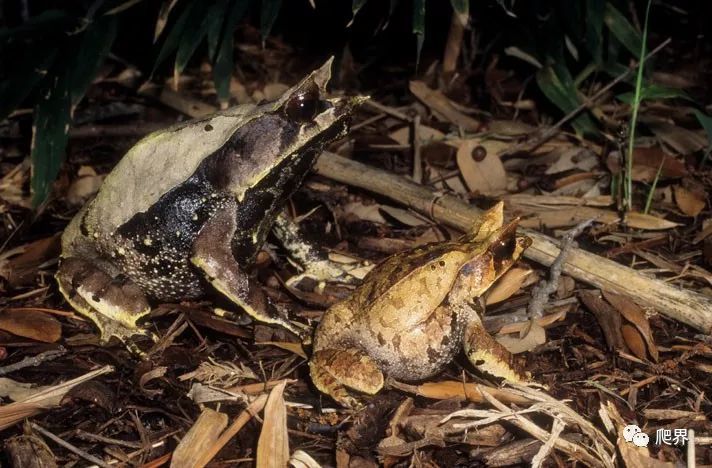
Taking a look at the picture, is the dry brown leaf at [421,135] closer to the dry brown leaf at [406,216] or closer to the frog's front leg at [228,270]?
the dry brown leaf at [406,216]

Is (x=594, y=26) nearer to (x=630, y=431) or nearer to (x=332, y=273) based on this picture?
(x=332, y=273)

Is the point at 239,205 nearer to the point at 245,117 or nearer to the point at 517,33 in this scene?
the point at 245,117

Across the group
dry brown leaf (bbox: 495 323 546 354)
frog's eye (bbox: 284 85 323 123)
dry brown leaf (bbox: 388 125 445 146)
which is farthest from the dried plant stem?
frog's eye (bbox: 284 85 323 123)

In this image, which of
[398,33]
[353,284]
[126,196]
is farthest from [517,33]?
[126,196]

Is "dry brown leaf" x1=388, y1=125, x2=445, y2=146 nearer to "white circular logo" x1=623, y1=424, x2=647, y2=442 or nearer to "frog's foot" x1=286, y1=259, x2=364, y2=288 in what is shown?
"frog's foot" x1=286, y1=259, x2=364, y2=288

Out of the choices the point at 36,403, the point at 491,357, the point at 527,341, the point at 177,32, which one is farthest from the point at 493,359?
the point at 177,32

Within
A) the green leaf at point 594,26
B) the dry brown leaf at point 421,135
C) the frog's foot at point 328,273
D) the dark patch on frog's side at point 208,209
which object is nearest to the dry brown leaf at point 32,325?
the dark patch on frog's side at point 208,209
